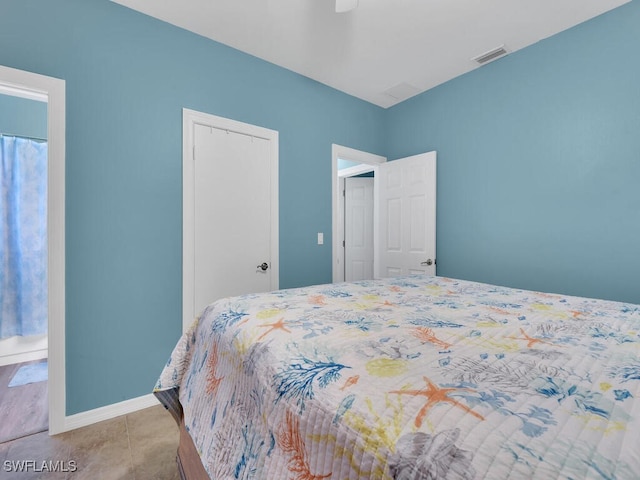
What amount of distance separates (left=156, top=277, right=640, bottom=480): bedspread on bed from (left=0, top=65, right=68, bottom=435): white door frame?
104 cm

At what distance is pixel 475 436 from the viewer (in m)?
0.48

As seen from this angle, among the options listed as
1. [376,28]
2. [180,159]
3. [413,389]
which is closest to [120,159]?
[180,159]

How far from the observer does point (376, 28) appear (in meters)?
2.33

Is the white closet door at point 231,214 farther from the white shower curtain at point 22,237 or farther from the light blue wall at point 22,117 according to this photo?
the light blue wall at point 22,117

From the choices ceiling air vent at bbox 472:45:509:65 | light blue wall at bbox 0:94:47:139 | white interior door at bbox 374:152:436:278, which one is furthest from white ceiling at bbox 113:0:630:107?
light blue wall at bbox 0:94:47:139

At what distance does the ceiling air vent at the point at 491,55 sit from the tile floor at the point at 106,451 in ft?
12.2

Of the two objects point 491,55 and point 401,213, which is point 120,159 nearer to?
point 401,213

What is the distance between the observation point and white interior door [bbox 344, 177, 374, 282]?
5031 millimetres

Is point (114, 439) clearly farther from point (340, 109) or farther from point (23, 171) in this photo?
point (340, 109)

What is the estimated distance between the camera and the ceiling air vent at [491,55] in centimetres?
256

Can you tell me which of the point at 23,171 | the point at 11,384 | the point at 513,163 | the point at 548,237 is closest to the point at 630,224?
the point at 548,237

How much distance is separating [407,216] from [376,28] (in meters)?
1.85

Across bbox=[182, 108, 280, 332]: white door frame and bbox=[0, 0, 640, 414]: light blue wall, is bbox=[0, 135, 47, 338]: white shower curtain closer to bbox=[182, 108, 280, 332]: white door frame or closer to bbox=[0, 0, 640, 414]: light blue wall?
bbox=[0, 0, 640, 414]: light blue wall

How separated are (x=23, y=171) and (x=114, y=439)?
275cm
